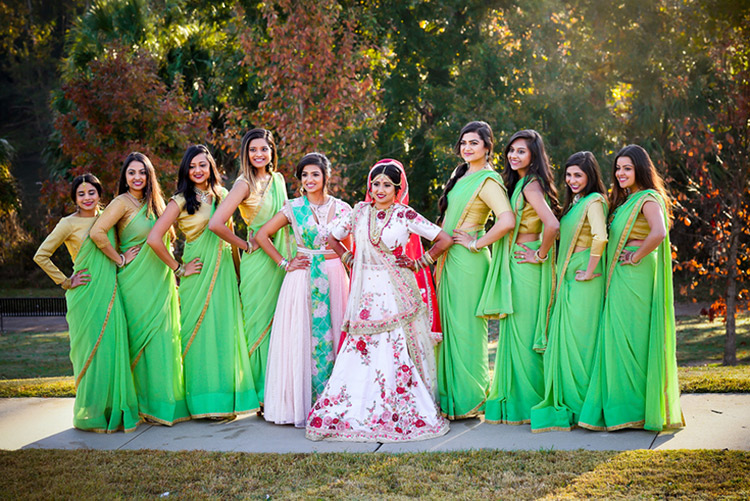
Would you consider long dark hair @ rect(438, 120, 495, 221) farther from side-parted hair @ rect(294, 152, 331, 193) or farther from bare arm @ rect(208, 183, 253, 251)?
bare arm @ rect(208, 183, 253, 251)

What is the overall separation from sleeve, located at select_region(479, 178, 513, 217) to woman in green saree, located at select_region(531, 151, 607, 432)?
0.50m

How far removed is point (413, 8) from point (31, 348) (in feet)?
32.3

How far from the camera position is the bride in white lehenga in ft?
17.4

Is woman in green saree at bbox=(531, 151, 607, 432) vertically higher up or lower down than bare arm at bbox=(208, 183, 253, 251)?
lower down

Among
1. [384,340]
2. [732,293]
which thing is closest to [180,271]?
[384,340]

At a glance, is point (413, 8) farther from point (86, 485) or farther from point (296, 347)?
point (86, 485)

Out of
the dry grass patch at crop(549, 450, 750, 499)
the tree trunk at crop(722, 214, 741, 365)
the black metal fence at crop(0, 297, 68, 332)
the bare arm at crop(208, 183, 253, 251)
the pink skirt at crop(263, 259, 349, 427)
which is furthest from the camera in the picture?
the black metal fence at crop(0, 297, 68, 332)

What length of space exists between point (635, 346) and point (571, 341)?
447mm

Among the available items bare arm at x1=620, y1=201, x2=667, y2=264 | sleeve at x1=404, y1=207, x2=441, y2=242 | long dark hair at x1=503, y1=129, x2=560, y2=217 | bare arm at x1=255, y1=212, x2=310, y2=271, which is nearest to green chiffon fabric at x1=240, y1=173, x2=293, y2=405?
bare arm at x1=255, y1=212, x2=310, y2=271

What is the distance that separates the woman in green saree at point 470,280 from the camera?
18.6 ft

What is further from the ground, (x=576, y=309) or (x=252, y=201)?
(x=252, y=201)

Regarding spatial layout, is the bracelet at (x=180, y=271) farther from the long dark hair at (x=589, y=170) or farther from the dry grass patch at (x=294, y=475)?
the long dark hair at (x=589, y=170)

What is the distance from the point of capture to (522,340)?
5625 millimetres

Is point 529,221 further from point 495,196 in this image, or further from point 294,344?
point 294,344
